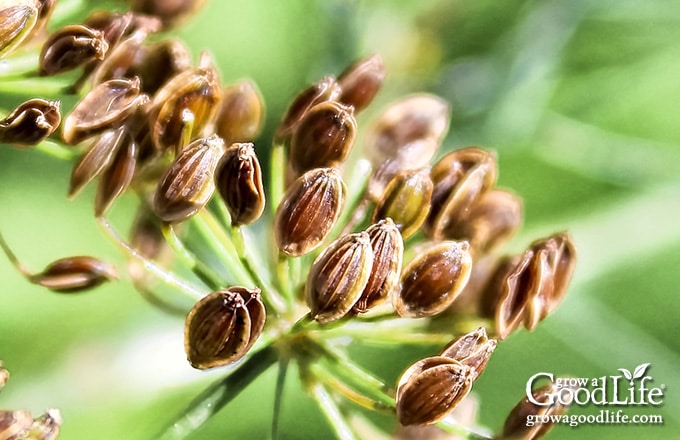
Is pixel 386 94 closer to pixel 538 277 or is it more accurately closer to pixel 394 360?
pixel 394 360

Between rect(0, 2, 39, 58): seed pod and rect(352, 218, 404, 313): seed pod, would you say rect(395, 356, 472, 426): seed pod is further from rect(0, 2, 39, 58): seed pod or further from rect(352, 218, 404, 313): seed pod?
rect(0, 2, 39, 58): seed pod

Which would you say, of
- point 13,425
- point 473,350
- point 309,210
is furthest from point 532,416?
point 13,425

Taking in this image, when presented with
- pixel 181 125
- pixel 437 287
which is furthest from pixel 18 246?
pixel 437 287

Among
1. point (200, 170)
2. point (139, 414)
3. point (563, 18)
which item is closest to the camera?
point (200, 170)

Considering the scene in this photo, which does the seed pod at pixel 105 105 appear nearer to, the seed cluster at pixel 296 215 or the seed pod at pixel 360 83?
the seed cluster at pixel 296 215

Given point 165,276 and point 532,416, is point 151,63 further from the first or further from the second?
point 532,416

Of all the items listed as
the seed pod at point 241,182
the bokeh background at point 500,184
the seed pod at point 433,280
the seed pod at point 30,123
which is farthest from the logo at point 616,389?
the seed pod at point 30,123
